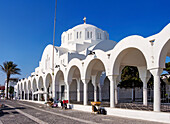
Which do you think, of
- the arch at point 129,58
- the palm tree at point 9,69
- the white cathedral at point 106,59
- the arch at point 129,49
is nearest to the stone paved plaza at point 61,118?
the white cathedral at point 106,59

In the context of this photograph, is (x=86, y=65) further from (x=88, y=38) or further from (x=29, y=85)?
(x=29, y=85)

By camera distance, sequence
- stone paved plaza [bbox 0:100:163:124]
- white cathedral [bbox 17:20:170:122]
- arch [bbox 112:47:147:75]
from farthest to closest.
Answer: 1. arch [bbox 112:47:147:75]
2. stone paved plaza [bbox 0:100:163:124]
3. white cathedral [bbox 17:20:170:122]

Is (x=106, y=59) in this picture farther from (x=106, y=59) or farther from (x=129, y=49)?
(x=129, y=49)

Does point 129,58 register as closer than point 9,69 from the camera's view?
Yes

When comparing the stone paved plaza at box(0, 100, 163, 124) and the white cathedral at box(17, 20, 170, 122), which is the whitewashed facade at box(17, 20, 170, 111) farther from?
the stone paved plaza at box(0, 100, 163, 124)

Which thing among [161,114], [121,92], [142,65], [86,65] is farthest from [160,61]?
[121,92]

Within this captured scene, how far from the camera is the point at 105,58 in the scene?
14680 mm

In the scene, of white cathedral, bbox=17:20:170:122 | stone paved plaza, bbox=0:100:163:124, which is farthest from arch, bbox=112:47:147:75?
stone paved plaza, bbox=0:100:163:124

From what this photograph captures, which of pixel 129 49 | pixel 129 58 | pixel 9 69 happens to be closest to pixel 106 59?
pixel 129 58

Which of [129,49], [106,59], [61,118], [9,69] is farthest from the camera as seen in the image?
[9,69]

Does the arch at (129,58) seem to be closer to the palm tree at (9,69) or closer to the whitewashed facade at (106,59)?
the whitewashed facade at (106,59)

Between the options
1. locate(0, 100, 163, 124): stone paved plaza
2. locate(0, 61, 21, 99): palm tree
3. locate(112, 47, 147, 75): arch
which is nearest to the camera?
locate(0, 100, 163, 124): stone paved plaza

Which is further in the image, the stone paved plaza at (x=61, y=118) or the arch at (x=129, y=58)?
the arch at (x=129, y=58)

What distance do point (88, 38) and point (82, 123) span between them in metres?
25.5
